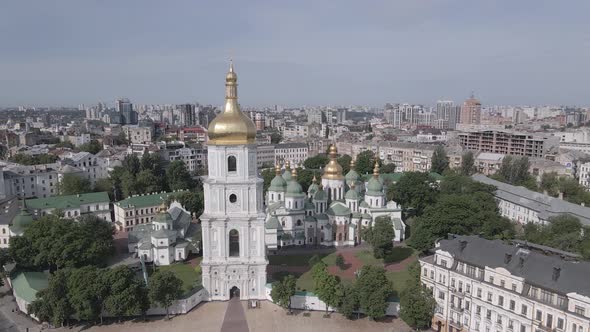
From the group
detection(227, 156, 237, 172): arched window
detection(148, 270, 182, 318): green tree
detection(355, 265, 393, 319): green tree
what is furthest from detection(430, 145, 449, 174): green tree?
detection(148, 270, 182, 318): green tree

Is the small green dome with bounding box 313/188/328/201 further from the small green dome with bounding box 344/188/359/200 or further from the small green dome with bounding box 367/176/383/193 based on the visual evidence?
the small green dome with bounding box 367/176/383/193

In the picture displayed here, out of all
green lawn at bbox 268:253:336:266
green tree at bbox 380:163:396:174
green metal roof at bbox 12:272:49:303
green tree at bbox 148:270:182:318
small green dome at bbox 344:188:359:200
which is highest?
small green dome at bbox 344:188:359:200

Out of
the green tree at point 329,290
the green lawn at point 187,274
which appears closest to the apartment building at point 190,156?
the green lawn at point 187,274

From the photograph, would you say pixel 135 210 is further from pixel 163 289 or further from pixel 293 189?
pixel 163 289

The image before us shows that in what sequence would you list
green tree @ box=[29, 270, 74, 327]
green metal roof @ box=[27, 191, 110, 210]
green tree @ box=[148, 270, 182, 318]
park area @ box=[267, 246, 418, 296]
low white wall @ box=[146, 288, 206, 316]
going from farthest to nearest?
green metal roof @ box=[27, 191, 110, 210]
park area @ box=[267, 246, 418, 296]
low white wall @ box=[146, 288, 206, 316]
green tree @ box=[148, 270, 182, 318]
green tree @ box=[29, 270, 74, 327]

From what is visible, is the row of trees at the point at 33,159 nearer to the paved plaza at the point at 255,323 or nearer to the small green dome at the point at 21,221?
the small green dome at the point at 21,221

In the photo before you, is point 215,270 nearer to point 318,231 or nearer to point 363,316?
point 363,316
